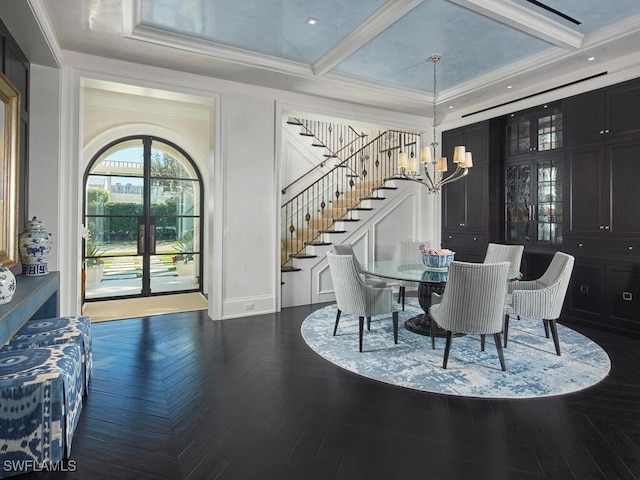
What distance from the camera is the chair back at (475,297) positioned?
9.91 feet

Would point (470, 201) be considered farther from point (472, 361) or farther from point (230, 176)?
point (230, 176)

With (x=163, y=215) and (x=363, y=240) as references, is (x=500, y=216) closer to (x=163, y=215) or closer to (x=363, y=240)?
(x=363, y=240)

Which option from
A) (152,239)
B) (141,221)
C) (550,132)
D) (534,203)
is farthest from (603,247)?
(141,221)

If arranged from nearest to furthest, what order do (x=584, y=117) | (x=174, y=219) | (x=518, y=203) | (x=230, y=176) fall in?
(x=584, y=117)
(x=230, y=176)
(x=518, y=203)
(x=174, y=219)

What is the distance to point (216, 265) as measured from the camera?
493cm

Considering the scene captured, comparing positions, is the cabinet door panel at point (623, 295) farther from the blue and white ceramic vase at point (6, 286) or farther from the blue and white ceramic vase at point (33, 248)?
the blue and white ceramic vase at point (33, 248)

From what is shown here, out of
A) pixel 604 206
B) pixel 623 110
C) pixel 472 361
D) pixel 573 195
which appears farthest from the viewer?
pixel 573 195

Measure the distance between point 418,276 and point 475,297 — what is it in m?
0.80

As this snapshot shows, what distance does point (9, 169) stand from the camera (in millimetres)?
3045

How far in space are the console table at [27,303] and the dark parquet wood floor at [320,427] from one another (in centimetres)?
67

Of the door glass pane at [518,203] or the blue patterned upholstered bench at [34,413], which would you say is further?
the door glass pane at [518,203]

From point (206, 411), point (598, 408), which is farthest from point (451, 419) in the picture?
point (206, 411)

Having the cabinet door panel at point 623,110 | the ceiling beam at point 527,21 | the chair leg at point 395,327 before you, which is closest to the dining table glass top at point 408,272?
the chair leg at point 395,327

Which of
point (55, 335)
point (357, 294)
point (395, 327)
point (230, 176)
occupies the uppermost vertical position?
point (230, 176)
